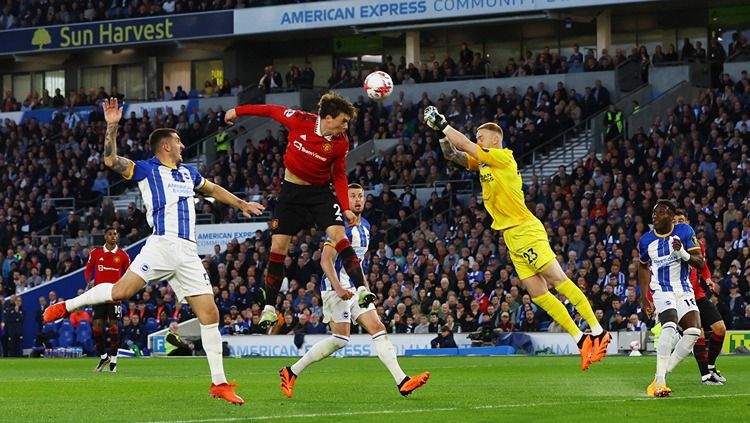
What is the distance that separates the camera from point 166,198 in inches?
547

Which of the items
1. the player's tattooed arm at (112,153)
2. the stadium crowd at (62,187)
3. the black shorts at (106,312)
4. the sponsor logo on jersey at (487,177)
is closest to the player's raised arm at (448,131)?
the sponsor logo on jersey at (487,177)

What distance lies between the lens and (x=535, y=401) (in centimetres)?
1382

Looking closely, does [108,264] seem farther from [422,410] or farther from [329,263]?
[422,410]

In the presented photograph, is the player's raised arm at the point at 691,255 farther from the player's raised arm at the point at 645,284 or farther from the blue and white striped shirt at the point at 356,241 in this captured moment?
the blue and white striped shirt at the point at 356,241

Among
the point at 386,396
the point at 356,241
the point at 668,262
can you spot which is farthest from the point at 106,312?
the point at 668,262

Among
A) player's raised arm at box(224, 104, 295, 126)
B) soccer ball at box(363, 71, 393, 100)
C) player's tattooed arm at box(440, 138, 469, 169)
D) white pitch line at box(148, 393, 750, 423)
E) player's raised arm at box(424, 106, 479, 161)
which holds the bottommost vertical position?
white pitch line at box(148, 393, 750, 423)

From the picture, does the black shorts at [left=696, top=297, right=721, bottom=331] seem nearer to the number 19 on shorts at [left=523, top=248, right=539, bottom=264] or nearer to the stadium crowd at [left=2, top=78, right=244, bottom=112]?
the number 19 on shorts at [left=523, top=248, right=539, bottom=264]

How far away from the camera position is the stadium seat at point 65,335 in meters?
37.6

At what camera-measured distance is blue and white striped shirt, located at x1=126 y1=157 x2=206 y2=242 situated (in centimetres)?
1383

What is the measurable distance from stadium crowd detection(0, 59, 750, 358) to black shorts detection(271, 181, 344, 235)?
50.4 feet

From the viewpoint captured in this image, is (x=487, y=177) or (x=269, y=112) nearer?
(x=269, y=112)

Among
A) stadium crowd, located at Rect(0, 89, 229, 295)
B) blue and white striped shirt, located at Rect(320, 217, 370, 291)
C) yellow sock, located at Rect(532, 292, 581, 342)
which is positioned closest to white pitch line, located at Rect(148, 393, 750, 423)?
yellow sock, located at Rect(532, 292, 581, 342)

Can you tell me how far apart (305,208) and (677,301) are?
15.2 feet

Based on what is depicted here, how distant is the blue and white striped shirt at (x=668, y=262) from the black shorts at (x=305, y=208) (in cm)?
398
